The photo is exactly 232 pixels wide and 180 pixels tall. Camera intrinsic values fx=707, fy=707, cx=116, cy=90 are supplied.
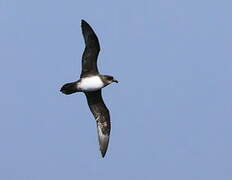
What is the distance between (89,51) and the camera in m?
31.2

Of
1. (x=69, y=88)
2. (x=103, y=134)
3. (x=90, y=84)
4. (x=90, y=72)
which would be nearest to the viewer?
(x=69, y=88)

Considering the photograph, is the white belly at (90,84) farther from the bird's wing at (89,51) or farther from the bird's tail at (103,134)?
the bird's tail at (103,134)

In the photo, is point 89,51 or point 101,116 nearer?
point 89,51

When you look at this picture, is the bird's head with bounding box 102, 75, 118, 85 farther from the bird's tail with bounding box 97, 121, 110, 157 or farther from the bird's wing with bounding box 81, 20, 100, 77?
the bird's tail with bounding box 97, 121, 110, 157

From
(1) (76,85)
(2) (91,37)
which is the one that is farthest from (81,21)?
(1) (76,85)

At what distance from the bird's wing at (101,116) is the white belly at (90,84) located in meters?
0.70

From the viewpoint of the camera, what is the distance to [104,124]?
32750 mm

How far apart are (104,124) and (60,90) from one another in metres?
3.44

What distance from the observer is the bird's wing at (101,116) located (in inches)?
1262

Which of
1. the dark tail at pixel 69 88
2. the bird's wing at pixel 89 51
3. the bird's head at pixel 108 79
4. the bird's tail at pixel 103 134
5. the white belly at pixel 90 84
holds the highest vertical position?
the bird's wing at pixel 89 51

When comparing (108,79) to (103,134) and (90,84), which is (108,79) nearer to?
(90,84)

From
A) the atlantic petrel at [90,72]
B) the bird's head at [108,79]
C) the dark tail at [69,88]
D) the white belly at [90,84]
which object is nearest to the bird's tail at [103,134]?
the atlantic petrel at [90,72]

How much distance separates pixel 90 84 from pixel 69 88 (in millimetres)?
1057

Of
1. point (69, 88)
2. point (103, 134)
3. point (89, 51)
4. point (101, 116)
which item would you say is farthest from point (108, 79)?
point (103, 134)
